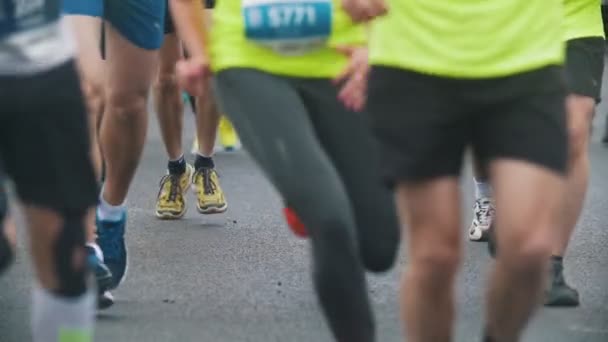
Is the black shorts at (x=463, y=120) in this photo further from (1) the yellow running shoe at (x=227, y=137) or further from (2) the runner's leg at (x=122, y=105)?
(1) the yellow running shoe at (x=227, y=137)

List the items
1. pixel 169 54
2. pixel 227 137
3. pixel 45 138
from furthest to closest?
pixel 227 137 → pixel 169 54 → pixel 45 138

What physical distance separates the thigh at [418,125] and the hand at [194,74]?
2.23 ft

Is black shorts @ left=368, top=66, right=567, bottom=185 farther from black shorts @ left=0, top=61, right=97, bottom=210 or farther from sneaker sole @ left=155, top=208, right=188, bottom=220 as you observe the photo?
sneaker sole @ left=155, top=208, right=188, bottom=220

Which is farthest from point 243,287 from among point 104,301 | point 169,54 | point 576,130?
point 169,54

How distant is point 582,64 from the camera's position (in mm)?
6352

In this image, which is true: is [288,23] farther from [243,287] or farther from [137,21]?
[243,287]

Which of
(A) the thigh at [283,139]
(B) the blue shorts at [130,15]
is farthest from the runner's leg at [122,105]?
(A) the thigh at [283,139]

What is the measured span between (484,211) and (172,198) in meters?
1.68

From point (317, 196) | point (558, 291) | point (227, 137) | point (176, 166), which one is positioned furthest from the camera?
point (227, 137)

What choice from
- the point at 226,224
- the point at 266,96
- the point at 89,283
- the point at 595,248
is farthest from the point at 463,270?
the point at 89,283

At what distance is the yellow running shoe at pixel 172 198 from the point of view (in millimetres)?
8547

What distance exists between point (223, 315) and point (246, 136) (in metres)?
1.68

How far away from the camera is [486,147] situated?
431 cm

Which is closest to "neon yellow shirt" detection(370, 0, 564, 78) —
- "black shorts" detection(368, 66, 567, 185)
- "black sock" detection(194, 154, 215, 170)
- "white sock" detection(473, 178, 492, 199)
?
"black shorts" detection(368, 66, 567, 185)
